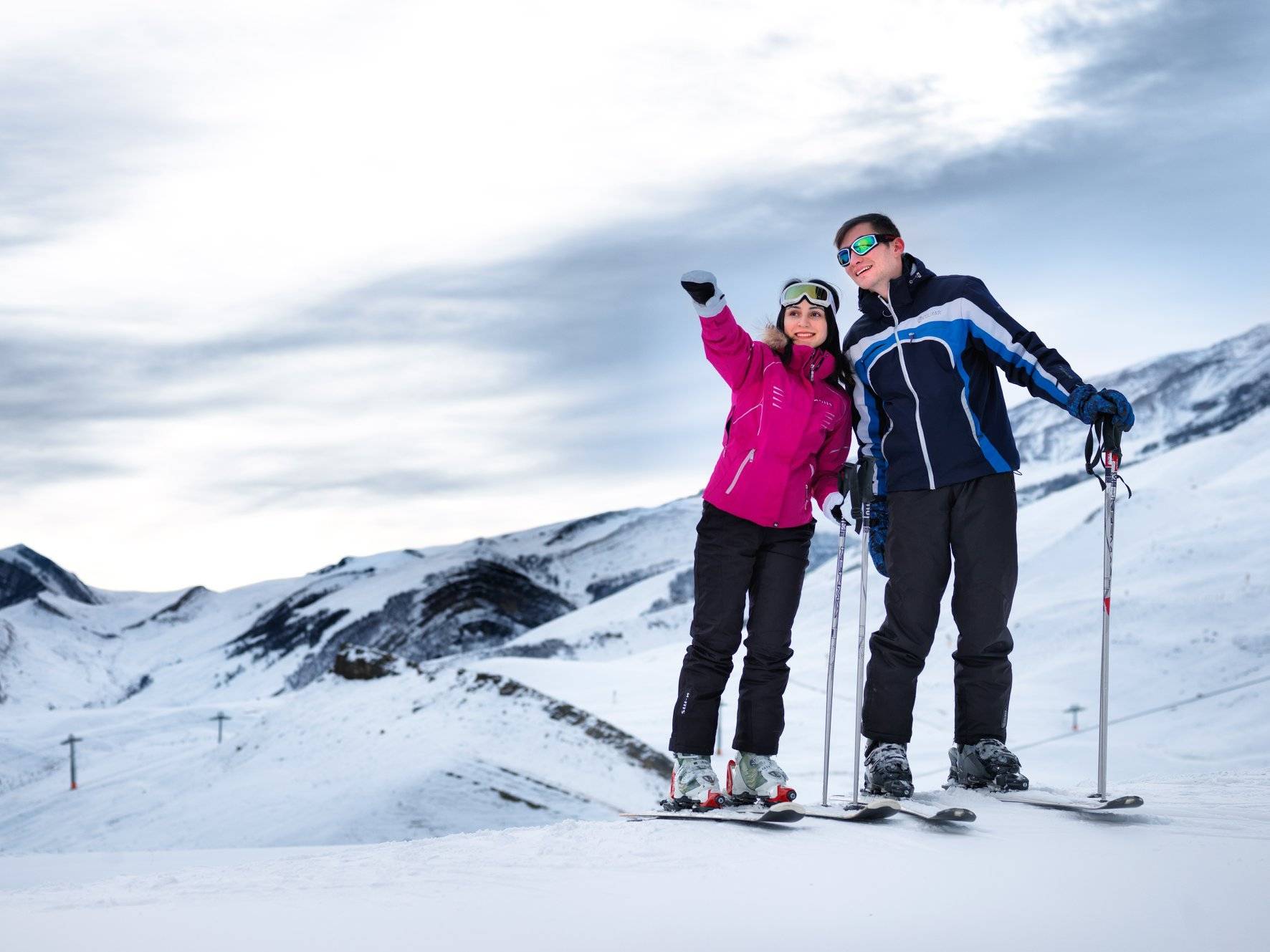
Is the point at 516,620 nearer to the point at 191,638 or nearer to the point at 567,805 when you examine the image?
the point at 191,638

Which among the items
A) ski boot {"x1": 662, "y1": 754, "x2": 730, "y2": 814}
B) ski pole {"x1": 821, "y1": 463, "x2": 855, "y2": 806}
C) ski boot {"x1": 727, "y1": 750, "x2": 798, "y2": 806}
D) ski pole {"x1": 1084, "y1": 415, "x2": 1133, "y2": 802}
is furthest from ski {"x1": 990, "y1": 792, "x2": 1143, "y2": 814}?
ski boot {"x1": 662, "y1": 754, "x2": 730, "y2": 814}

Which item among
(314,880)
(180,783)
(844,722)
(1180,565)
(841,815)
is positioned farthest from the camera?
(1180,565)

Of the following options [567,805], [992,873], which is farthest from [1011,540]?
[567,805]

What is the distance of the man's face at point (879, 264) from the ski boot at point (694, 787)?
7.58 ft

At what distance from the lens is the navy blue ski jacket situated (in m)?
5.15

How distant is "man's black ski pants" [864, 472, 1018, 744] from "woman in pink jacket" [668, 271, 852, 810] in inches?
15.9

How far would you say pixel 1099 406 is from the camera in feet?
16.4

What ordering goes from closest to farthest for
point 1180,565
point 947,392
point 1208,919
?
1. point 1208,919
2. point 947,392
3. point 1180,565

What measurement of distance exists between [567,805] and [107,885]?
45.9 ft

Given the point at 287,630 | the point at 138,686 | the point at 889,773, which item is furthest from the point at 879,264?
the point at 138,686

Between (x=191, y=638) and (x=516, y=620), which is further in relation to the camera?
(x=191, y=638)

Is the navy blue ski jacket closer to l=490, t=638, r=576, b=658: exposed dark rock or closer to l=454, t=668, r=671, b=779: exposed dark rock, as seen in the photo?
l=454, t=668, r=671, b=779: exposed dark rock

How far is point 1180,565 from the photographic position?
2878cm

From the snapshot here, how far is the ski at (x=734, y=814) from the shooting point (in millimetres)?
4438
